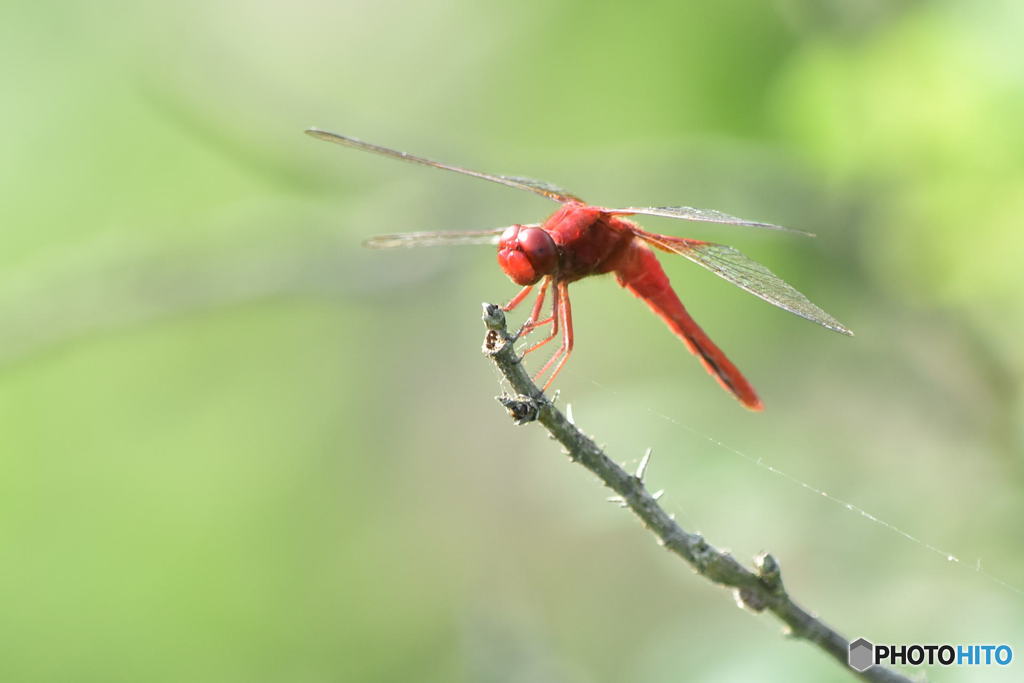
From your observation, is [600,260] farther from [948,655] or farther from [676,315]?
[948,655]

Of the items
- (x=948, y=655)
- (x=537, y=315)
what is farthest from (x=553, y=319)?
(x=948, y=655)

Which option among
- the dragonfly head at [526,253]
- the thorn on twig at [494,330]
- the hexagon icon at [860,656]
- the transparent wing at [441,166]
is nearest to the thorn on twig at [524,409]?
the thorn on twig at [494,330]

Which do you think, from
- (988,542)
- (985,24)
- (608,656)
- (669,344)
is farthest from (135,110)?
(988,542)

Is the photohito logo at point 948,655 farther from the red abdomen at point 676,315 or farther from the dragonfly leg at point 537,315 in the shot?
the dragonfly leg at point 537,315

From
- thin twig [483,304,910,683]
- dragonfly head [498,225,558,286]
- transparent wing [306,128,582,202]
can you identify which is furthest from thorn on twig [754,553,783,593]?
transparent wing [306,128,582,202]

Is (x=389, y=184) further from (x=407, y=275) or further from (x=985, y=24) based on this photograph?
(x=985, y=24)

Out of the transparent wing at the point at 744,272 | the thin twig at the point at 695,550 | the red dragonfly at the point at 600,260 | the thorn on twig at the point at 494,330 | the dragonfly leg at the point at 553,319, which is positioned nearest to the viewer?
the thin twig at the point at 695,550

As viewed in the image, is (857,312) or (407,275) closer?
(857,312)
